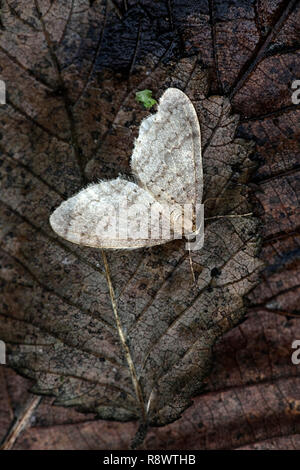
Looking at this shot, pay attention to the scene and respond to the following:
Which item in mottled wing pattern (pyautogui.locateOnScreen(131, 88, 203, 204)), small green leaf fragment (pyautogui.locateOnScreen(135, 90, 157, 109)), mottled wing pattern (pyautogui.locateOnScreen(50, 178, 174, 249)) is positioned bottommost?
mottled wing pattern (pyautogui.locateOnScreen(50, 178, 174, 249))

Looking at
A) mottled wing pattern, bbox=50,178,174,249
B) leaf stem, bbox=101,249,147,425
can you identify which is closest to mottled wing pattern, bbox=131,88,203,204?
mottled wing pattern, bbox=50,178,174,249

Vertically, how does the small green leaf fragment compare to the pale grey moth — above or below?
above

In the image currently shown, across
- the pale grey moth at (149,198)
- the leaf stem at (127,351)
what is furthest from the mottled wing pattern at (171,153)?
the leaf stem at (127,351)

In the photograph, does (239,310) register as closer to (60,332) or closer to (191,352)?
(191,352)

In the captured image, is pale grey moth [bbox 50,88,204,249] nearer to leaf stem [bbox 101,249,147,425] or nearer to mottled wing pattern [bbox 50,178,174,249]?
mottled wing pattern [bbox 50,178,174,249]

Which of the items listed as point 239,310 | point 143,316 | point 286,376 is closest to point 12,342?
point 143,316

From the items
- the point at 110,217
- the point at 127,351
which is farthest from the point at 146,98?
the point at 127,351
